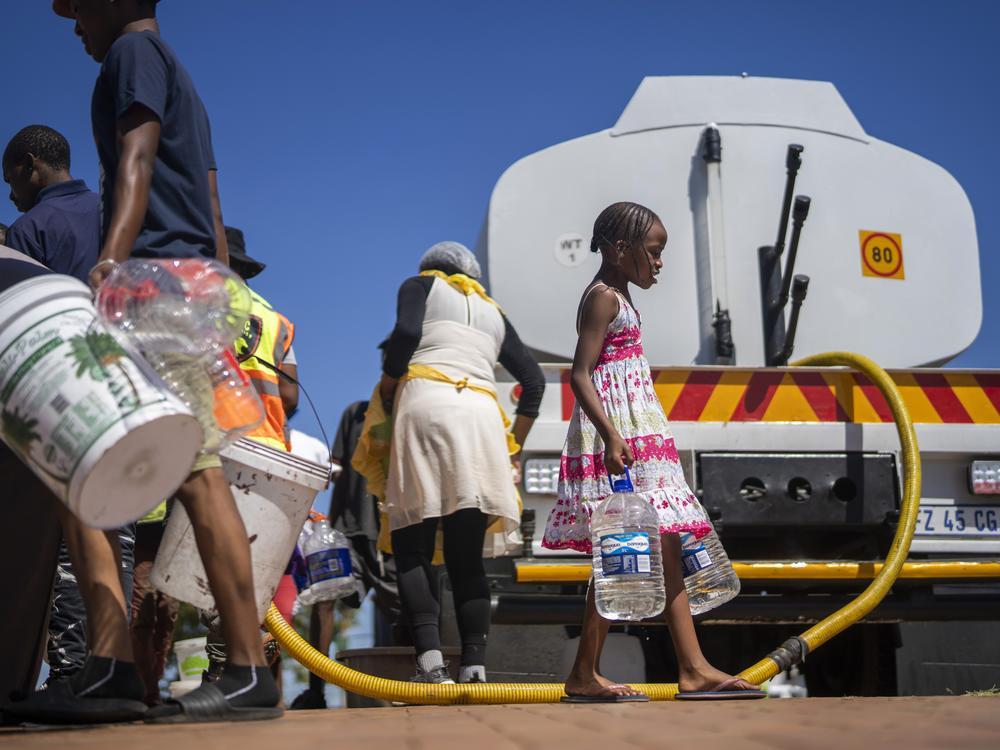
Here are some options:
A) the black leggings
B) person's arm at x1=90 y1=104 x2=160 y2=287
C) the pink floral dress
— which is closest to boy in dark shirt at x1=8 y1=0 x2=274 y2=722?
person's arm at x1=90 y1=104 x2=160 y2=287

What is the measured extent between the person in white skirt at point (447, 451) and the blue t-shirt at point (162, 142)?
1714mm

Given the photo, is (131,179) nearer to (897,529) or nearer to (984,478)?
(897,529)

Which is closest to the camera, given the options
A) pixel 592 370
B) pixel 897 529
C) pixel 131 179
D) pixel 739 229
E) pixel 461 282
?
pixel 131 179

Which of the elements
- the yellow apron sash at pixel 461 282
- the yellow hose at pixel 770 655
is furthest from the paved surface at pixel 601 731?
the yellow apron sash at pixel 461 282

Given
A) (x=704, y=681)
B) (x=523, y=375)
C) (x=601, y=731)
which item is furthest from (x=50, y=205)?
(x=601, y=731)

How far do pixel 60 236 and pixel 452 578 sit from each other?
1.86m

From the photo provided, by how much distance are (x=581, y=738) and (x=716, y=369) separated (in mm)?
3533

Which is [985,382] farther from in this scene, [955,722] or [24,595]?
[24,595]

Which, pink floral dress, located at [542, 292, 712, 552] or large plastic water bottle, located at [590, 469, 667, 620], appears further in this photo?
pink floral dress, located at [542, 292, 712, 552]

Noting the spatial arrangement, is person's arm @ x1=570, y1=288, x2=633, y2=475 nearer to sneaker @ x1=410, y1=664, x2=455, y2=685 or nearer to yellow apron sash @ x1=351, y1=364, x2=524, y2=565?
yellow apron sash @ x1=351, y1=364, x2=524, y2=565

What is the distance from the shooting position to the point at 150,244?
10.0ft

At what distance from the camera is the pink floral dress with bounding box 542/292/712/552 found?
384 centimetres

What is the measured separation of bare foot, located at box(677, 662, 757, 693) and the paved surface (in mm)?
893

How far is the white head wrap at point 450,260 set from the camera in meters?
5.16
